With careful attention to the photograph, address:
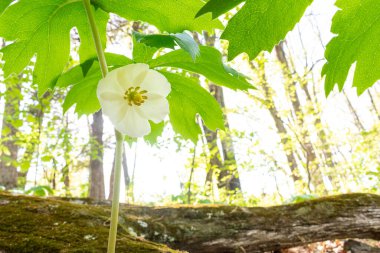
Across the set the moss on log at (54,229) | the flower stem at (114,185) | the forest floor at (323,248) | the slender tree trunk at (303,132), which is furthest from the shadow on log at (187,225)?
the slender tree trunk at (303,132)

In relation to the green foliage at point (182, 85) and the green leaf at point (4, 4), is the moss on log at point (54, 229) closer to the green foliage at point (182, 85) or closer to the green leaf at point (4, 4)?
the green foliage at point (182, 85)

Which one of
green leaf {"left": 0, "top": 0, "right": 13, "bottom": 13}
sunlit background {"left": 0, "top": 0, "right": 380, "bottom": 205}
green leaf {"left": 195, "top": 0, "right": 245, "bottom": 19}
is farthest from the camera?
sunlit background {"left": 0, "top": 0, "right": 380, "bottom": 205}

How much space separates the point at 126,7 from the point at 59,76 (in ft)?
1.16

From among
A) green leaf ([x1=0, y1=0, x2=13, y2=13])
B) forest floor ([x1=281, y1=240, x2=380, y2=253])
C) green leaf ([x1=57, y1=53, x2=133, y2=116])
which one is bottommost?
forest floor ([x1=281, y1=240, x2=380, y2=253])

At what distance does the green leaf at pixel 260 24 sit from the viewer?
0.58 metres

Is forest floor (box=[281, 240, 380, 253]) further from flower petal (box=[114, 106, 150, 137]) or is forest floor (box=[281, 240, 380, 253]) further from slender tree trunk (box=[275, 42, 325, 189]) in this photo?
slender tree trunk (box=[275, 42, 325, 189])

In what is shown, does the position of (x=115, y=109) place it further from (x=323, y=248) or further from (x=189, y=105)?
(x=323, y=248)

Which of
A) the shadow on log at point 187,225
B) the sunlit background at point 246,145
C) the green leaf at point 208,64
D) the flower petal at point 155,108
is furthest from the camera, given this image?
the sunlit background at point 246,145

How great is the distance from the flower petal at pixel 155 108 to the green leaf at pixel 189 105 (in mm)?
320

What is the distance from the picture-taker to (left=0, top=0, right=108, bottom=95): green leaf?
90 centimetres

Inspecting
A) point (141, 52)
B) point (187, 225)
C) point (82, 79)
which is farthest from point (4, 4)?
point (187, 225)

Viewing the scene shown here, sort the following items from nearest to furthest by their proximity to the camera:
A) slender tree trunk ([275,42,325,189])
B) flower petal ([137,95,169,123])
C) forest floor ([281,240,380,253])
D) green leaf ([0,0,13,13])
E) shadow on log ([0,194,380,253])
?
1. flower petal ([137,95,169,123])
2. green leaf ([0,0,13,13])
3. shadow on log ([0,194,380,253])
4. forest floor ([281,240,380,253])
5. slender tree trunk ([275,42,325,189])

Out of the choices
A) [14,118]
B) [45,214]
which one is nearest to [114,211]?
[45,214]

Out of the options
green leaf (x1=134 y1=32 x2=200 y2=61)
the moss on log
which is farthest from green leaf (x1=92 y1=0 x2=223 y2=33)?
the moss on log
